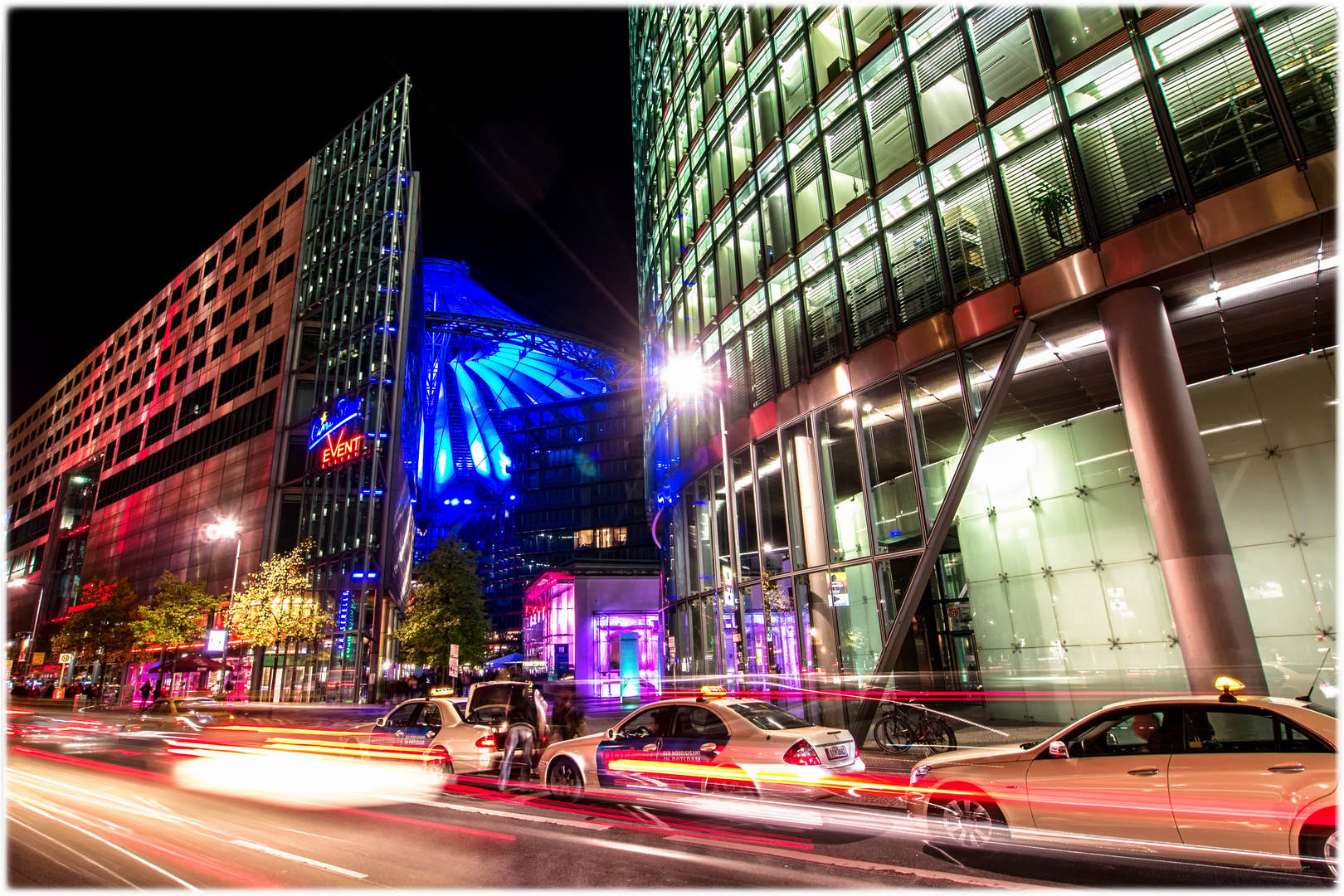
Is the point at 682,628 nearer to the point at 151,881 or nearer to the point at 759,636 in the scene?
the point at 759,636

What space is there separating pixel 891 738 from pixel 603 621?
4209 cm

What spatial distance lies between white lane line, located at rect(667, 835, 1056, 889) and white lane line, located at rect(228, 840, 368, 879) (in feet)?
11.0

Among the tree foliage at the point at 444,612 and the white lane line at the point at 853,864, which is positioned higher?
the tree foliage at the point at 444,612

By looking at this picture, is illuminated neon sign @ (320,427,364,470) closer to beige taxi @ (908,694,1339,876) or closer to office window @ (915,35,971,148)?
office window @ (915,35,971,148)

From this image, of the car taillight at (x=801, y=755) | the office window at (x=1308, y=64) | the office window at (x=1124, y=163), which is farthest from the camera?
the office window at (x=1124, y=163)

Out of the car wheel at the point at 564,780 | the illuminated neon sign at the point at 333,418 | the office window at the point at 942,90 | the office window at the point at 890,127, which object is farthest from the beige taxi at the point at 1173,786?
the illuminated neon sign at the point at 333,418

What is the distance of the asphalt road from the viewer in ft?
20.4

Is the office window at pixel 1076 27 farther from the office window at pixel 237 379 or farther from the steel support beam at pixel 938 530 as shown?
the office window at pixel 237 379

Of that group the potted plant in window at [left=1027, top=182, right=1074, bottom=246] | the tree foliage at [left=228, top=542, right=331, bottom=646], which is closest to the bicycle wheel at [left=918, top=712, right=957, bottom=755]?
the potted plant in window at [left=1027, top=182, right=1074, bottom=246]

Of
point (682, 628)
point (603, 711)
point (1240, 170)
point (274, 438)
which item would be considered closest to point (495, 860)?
point (1240, 170)

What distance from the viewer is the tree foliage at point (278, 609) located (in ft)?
121

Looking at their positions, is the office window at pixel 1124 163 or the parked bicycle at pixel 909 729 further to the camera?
the parked bicycle at pixel 909 729

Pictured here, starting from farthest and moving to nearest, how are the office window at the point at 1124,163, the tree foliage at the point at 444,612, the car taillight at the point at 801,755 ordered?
the tree foliage at the point at 444,612, the office window at the point at 1124,163, the car taillight at the point at 801,755

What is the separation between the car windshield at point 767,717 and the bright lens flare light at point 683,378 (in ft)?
50.8
